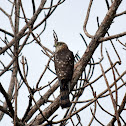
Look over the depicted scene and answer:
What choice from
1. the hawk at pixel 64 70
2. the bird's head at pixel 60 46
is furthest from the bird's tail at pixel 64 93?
the bird's head at pixel 60 46

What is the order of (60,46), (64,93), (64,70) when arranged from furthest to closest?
(60,46) < (64,70) < (64,93)

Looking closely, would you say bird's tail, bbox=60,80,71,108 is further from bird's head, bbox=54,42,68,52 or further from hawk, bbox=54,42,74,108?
bird's head, bbox=54,42,68,52

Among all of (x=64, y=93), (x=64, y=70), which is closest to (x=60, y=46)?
(x=64, y=70)

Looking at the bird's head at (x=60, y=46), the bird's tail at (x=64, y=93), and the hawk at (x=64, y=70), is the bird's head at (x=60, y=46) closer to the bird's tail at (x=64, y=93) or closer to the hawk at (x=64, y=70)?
Result: the hawk at (x=64, y=70)

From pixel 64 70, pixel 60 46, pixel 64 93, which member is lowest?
pixel 64 93

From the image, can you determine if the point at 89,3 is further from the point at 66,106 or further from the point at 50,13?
the point at 66,106

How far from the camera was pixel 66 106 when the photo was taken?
3.31 m

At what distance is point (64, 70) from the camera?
161 inches

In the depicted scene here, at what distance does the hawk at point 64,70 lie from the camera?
3.49 m

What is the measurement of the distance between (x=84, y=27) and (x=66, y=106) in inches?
46.0

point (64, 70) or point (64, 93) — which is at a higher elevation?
point (64, 70)

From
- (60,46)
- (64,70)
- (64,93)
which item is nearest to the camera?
→ (64,93)

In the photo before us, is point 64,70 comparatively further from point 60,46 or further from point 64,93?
point 60,46

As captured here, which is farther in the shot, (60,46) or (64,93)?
(60,46)
